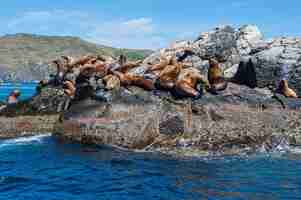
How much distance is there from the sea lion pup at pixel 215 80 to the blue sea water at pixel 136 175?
203 inches

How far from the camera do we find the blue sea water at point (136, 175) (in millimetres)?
16625

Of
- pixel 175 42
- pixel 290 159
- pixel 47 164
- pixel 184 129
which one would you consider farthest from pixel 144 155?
pixel 175 42

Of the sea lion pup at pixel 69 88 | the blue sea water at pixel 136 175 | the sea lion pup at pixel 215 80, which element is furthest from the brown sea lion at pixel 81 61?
the blue sea water at pixel 136 175

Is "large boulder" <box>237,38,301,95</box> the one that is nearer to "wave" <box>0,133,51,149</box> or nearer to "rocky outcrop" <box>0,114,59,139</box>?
"rocky outcrop" <box>0,114,59,139</box>

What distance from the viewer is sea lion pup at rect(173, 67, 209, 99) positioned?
25578mm

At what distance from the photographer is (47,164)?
2128 centimetres

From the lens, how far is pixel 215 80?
27609 millimetres

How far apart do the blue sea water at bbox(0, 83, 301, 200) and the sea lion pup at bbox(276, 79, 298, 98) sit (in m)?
6.19

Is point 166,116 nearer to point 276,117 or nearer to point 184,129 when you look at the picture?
point 184,129

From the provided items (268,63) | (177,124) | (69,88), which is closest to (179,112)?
(177,124)

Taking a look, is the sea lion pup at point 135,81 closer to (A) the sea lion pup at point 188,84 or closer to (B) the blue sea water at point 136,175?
(A) the sea lion pup at point 188,84

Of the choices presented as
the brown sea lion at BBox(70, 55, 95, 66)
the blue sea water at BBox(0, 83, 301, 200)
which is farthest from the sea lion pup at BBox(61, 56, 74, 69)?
the blue sea water at BBox(0, 83, 301, 200)

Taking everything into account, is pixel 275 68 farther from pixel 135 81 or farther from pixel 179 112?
pixel 135 81

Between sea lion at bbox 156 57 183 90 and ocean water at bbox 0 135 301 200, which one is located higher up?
sea lion at bbox 156 57 183 90
